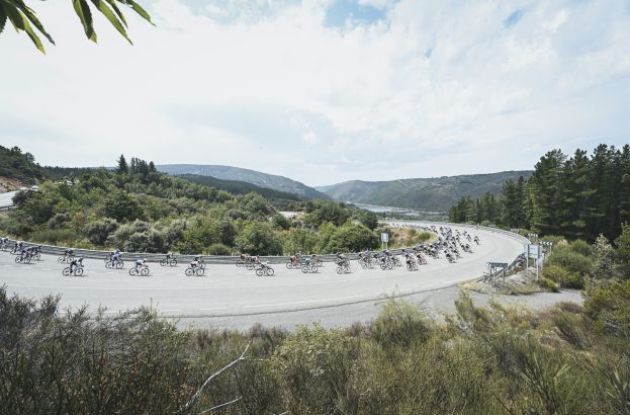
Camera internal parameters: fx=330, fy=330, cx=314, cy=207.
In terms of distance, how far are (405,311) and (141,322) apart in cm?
693

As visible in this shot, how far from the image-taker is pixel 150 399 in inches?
103

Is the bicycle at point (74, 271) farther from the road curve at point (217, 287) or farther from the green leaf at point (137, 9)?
the green leaf at point (137, 9)

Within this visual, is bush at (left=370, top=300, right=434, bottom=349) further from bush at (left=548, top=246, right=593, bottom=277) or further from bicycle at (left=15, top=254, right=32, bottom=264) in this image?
bicycle at (left=15, top=254, right=32, bottom=264)

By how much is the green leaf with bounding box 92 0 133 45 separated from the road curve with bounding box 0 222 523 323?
1363 centimetres

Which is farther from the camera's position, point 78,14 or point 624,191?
point 624,191

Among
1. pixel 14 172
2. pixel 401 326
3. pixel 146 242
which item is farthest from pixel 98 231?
pixel 14 172

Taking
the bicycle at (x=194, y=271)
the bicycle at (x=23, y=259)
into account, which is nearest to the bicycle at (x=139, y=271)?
the bicycle at (x=194, y=271)

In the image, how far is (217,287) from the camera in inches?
703

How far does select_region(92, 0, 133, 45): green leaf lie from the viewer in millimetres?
1148

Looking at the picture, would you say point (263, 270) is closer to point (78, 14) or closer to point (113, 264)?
point (113, 264)

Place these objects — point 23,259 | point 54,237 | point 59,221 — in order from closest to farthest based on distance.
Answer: point 23,259, point 54,237, point 59,221

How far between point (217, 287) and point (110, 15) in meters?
18.0

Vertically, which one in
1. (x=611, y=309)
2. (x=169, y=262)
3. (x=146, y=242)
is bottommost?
(x=169, y=262)

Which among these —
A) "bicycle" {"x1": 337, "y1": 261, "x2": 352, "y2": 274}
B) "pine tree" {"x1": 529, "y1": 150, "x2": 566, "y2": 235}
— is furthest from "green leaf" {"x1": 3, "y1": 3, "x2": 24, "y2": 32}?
"pine tree" {"x1": 529, "y1": 150, "x2": 566, "y2": 235}
